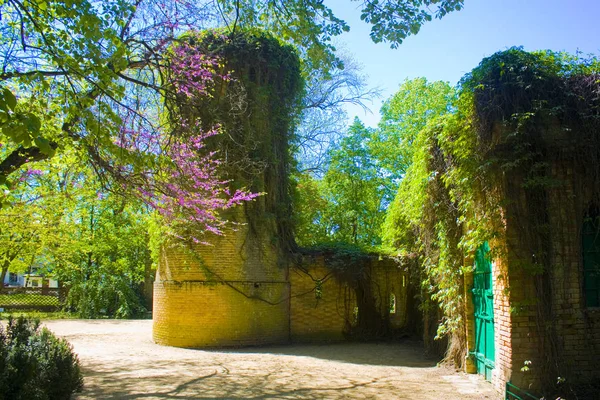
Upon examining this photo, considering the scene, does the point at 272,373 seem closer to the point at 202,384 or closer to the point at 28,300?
the point at 202,384

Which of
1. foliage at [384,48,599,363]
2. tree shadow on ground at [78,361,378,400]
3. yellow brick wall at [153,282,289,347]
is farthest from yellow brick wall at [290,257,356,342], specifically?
foliage at [384,48,599,363]

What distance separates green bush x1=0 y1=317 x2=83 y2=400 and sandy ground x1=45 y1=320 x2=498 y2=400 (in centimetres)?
91

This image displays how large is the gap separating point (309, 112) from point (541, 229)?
1774 cm

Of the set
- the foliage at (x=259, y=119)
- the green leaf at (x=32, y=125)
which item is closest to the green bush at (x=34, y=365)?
the green leaf at (x=32, y=125)

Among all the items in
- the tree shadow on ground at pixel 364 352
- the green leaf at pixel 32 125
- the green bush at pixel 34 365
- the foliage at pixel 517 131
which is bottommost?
the tree shadow on ground at pixel 364 352

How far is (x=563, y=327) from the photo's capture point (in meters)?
7.43

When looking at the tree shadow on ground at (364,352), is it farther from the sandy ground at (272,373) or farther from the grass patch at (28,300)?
the grass patch at (28,300)

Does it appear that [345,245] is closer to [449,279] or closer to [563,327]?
[449,279]

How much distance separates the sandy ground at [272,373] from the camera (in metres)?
8.19

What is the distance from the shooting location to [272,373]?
10109mm

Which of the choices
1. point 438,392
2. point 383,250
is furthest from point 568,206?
point 383,250

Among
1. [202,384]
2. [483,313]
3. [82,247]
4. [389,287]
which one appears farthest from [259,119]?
[82,247]

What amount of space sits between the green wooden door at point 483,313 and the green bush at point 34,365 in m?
6.67

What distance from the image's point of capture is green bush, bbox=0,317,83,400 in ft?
18.6
